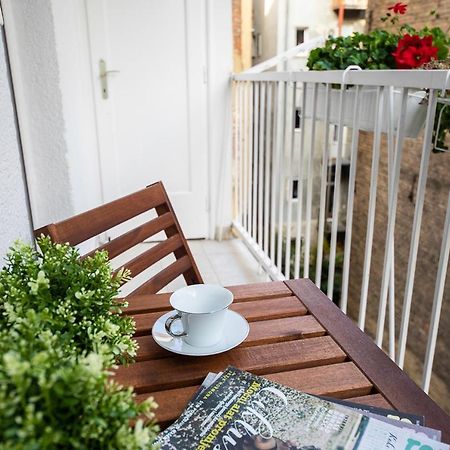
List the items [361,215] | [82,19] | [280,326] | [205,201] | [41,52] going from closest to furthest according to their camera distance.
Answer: [280,326] → [41,52] → [82,19] → [205,201] → [361,215]

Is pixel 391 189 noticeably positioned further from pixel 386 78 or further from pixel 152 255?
pixel 152 255

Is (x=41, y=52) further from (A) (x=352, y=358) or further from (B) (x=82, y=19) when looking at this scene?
(A) (x=352, y=358)

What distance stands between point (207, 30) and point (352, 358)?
2708 mm

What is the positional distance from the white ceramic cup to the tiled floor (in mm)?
1686

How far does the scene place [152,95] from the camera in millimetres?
3070

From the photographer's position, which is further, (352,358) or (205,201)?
(205,201)

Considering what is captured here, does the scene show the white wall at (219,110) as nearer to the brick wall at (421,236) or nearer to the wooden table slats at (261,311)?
the wooden table slats at (261,311)

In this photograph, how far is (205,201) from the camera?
131 inches

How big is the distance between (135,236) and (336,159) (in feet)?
3.36

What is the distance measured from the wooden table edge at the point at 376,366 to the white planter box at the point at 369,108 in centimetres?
77

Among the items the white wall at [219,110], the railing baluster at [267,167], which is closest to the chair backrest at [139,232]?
the railing baluster at [267,167]

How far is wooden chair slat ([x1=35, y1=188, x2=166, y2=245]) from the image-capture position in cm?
113

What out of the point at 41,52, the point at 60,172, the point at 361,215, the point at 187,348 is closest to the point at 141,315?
the point at 187,348

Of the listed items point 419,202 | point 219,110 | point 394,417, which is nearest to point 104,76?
point 219,110
